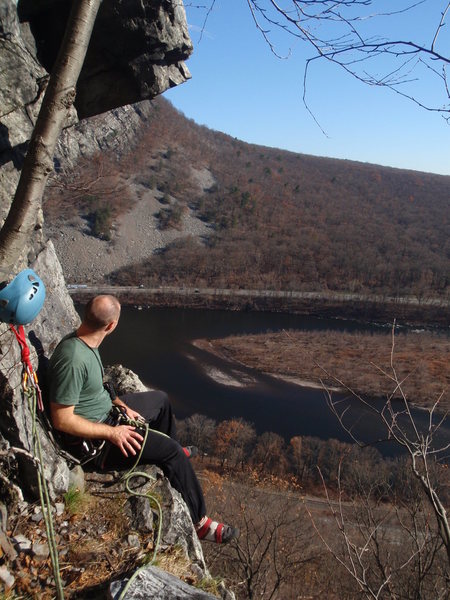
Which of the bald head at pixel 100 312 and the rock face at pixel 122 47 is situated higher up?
the rock face at pixel 122 47

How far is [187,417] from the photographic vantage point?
1953 cm

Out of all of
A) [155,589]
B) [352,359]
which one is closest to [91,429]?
[155,589]

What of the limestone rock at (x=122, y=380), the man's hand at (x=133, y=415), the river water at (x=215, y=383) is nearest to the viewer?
the man's hand at (x=133, y=415)

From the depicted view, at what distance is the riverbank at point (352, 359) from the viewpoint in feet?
82.0

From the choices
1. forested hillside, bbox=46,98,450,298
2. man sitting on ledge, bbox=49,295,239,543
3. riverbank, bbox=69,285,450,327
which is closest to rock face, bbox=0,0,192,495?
man sitting on ledge, bbox=49,295,239,543

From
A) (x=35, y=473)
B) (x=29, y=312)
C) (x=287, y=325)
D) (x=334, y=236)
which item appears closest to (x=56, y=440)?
(x=35, y=473)

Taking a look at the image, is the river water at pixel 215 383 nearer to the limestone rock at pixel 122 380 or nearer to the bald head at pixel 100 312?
the limestone rock at pixel 122 380

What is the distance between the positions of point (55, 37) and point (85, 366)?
118 inches

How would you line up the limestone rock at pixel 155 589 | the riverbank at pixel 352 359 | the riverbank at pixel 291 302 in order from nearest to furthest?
1. the limestone rock at pixel 155 589
2. the riverbank at pixel 352 359
3. the riverbank at pixel 291 302

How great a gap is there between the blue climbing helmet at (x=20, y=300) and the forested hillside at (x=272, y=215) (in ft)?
118

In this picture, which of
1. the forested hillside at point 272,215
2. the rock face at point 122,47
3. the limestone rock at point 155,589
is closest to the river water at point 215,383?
the forested hillside at point 272,215

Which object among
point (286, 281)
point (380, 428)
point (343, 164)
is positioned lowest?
point (380, 428)

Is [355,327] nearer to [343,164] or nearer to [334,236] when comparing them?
[334,236]

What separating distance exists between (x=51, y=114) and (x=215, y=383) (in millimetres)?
22413
